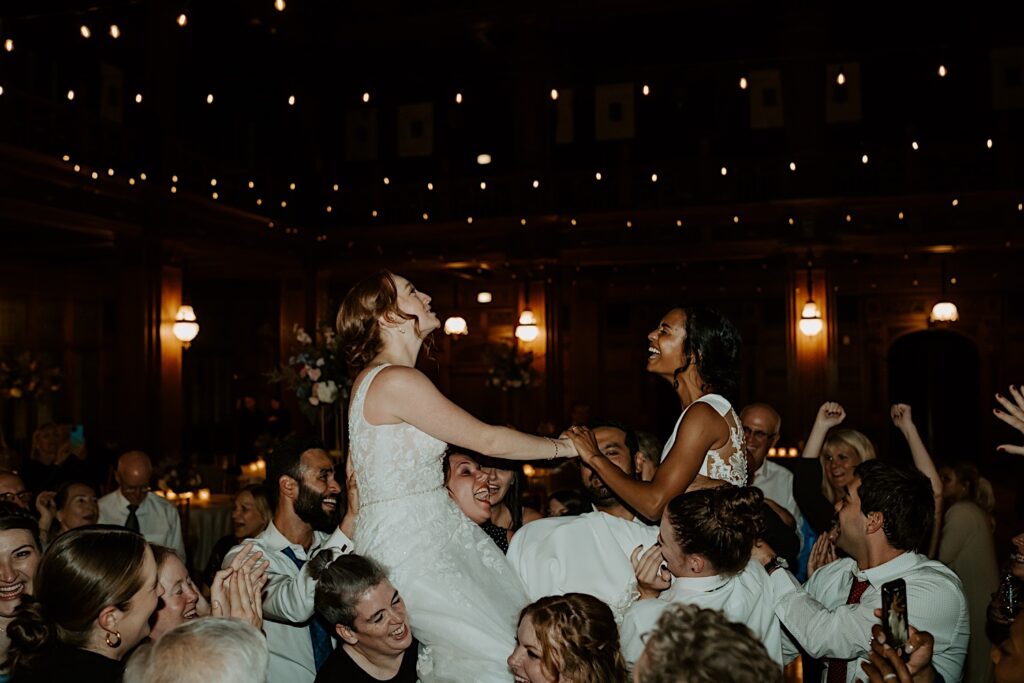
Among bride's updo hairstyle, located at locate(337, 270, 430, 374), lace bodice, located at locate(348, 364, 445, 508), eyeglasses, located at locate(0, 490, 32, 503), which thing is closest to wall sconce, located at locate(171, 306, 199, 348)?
eyeglasses, located at locate(0, 490, 32, 503)

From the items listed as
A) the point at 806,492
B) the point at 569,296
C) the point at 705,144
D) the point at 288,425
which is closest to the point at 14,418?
the point at 288,425

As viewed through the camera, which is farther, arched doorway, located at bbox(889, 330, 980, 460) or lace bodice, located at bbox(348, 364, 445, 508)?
arched doorway, located at bbox(889, 330, 980, 460)

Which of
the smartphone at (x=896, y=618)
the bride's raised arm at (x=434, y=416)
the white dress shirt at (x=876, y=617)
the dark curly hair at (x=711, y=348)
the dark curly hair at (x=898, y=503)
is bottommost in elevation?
the white dress shirt at (x=876, y=617)

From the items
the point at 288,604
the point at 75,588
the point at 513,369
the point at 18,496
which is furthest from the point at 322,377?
the point at 75,588

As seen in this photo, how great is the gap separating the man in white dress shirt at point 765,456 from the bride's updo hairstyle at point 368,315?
9.77ft

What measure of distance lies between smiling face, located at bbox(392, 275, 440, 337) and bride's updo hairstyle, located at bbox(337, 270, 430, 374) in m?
0.01

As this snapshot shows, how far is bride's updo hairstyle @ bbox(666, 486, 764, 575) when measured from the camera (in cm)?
252

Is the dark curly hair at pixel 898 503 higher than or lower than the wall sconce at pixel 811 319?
lower

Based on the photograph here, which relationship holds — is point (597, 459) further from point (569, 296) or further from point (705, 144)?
point (569, 296)

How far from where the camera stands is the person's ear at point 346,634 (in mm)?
2582

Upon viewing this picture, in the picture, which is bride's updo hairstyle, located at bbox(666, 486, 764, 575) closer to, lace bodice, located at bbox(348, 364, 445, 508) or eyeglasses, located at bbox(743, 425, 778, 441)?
lace bodice, located at bbox(348, 364, 445, 508)

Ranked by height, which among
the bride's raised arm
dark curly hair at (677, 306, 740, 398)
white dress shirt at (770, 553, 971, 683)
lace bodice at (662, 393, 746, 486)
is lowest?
white dress shirt at (770, 553, 971, 683)

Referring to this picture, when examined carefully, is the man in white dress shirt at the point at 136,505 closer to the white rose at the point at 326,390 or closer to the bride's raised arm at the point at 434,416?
the white rose at the point at 326,390

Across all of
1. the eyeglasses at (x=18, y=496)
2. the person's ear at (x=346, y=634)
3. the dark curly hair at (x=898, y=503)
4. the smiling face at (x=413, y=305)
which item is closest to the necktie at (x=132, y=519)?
the eyeglasses at (x=18, y=496)
